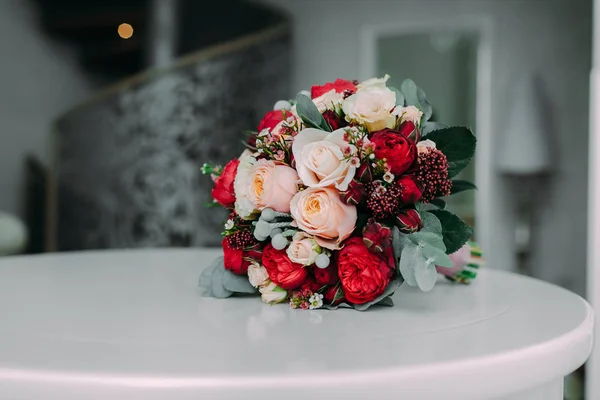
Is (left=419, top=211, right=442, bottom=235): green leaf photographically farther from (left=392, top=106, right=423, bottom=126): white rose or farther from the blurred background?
the blurred background

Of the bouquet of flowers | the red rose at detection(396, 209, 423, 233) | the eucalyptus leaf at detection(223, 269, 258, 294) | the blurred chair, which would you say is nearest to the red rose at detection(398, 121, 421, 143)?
the bouquet of flowers

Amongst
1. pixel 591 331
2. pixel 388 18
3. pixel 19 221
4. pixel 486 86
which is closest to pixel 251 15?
pixel 388 18

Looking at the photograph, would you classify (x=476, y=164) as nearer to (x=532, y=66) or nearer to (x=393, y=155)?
(x=532, y=66)

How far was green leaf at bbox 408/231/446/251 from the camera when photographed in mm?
854

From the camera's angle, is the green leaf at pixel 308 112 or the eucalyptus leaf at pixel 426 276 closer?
the eucalyptus leaf at pixel 426 276

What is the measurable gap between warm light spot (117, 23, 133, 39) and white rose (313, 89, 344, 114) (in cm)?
318

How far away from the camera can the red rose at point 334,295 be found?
903 millimetres

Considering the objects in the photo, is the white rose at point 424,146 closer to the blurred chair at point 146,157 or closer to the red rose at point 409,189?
the red rose at point 409,189

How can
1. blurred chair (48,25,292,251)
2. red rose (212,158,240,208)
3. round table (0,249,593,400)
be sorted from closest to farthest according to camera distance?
round table (0,249,593,400) < red rose (212,158,240,208) < blurred chair (48,25,292,251)

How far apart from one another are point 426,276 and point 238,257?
1.00 ft

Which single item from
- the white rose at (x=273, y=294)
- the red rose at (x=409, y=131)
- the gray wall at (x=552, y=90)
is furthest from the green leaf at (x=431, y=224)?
the gray wall at (x=552, y=90)

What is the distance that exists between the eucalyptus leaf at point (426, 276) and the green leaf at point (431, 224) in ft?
0.24

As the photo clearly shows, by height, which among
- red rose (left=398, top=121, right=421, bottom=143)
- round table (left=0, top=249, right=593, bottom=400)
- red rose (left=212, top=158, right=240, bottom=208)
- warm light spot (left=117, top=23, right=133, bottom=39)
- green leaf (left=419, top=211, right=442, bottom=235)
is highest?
warm light spot (left=117, top=23, right=133, bottom=39)

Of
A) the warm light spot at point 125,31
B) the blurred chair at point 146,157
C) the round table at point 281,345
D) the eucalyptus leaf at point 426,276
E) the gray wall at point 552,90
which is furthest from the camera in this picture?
the gray wall at point 552,90
